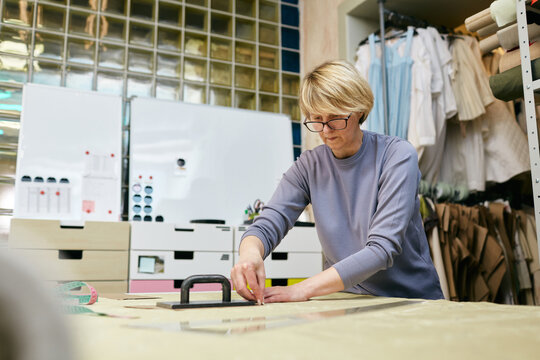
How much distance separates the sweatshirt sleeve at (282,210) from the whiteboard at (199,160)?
1685 millimetres

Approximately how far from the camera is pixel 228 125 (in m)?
3.28

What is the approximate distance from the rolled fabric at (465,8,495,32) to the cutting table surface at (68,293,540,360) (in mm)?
1477

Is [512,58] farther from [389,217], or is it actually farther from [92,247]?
[92,247]

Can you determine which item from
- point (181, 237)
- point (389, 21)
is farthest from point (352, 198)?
point (389, 21)

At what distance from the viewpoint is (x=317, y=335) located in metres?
0.48

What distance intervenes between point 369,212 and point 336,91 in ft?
1.09

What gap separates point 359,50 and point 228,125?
992 mm

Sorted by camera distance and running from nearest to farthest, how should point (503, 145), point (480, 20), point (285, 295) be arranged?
point (285, 295) → point (480, 20) → point (503, 145)

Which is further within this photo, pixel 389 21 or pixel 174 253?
pixel 389 21

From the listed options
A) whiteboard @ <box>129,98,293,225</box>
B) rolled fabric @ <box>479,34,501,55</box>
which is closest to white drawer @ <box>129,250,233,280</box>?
whiteboard @ <box>129,98,293,225</box>

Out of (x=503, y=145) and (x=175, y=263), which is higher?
(x=503, y=145)

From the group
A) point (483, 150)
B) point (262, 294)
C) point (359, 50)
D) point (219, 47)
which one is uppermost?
point (219, 47)

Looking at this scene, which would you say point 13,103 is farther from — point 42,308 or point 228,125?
point 42,308

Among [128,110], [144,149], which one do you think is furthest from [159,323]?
[128,110]
